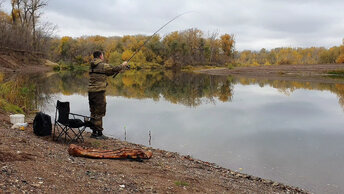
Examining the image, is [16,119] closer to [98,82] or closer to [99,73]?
[98,82]

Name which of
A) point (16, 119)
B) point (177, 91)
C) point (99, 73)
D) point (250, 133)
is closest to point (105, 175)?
point (99, 73)

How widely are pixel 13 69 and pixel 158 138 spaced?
1430 inches

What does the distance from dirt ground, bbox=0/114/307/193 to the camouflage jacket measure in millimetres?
1708

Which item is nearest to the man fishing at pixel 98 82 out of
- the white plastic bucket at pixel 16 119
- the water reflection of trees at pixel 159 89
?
the white plastic bucket at pixel 16 119

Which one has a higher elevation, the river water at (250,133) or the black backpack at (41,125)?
the black backpack at (41,125)

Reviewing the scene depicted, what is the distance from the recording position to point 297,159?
24.2 feet

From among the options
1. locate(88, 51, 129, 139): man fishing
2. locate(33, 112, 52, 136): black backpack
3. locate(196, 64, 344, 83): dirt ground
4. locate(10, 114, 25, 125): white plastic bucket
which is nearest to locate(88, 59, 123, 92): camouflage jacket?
locate(88, 51, 129, 139): man fishing

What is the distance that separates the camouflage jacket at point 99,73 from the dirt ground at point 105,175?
171cm

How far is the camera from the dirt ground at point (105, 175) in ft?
12.9

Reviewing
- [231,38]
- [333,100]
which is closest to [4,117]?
[333,100]

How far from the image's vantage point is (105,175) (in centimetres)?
472

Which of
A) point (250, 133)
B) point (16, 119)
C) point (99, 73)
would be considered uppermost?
point (99, 73)

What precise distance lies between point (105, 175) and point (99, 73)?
3508 millimetres

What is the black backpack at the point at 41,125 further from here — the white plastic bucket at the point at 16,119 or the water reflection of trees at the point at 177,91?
the water reflection of trees at the point at 177,91
